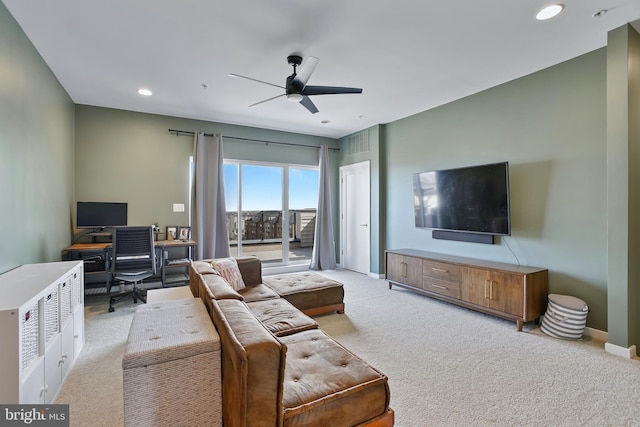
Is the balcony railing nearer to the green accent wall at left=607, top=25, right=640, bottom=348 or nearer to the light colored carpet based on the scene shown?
the light colored carpet

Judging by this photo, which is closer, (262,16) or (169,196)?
(262,16)

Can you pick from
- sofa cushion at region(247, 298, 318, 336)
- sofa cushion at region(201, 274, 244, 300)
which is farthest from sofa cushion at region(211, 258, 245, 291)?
sofa cushion at region(201, 274, 244, 300)

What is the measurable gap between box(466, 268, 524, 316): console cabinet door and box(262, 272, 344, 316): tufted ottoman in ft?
5.27

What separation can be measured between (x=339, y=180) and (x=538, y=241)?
158 inches

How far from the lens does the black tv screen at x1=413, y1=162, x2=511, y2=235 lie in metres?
3.65

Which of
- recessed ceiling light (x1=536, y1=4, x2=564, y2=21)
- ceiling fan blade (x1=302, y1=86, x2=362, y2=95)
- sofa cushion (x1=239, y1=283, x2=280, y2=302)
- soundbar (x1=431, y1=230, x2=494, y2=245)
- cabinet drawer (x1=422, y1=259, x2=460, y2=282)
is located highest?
recessed ceiling light (x1=536, y1=4, x2=564, y2=21)

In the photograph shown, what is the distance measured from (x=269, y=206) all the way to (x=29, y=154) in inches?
149

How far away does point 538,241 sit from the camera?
3.54 m

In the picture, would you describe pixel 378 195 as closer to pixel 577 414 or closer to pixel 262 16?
pixel 262 16

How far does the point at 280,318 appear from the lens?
8.63 feet

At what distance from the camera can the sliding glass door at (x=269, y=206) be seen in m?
5.86

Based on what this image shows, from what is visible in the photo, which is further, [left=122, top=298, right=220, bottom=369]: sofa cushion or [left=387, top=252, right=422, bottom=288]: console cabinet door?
[left=387, top=252, right=422, bottom=288]: console cabinet door

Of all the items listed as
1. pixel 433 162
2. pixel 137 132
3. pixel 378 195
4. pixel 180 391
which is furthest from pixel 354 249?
pixel 180 391

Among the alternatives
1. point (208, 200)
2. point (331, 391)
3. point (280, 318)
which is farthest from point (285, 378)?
point (208, 200)
